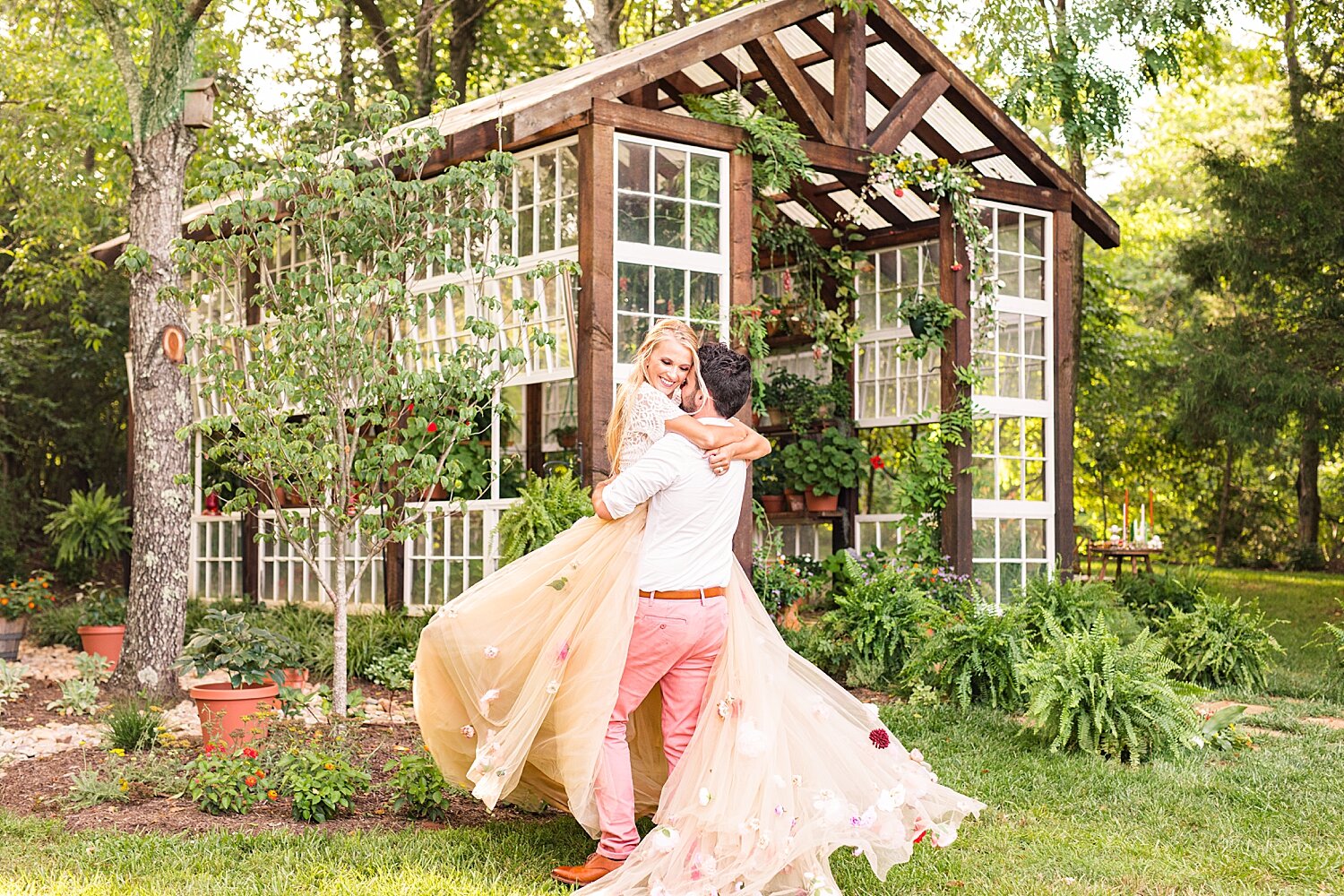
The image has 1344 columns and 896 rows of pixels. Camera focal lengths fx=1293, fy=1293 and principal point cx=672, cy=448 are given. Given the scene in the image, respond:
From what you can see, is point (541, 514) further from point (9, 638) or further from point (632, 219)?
point (9, 638)

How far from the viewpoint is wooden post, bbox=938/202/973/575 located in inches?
428

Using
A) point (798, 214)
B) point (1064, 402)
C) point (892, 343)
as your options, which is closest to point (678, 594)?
point (1064, 402)

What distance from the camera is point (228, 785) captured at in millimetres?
5344

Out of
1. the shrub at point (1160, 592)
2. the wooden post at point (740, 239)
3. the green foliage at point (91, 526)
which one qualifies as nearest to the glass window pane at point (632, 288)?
the wooden post at point (740, 239)

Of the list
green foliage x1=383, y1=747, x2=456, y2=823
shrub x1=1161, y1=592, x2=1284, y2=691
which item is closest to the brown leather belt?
green foliage x1=383, y1=747, x2=456, y2=823

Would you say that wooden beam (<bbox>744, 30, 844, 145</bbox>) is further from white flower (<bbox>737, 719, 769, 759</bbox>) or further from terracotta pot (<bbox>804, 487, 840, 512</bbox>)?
white flower (<bbox>737, 719, 769, 759</bbox>)

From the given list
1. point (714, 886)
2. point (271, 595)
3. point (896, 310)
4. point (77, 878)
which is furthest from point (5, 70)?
point (714, 886)

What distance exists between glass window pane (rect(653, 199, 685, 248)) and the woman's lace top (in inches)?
196

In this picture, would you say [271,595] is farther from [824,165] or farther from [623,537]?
[623,537]

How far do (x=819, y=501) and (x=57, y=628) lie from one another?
7.24 metres

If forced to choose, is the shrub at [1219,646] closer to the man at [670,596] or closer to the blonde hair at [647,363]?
the man at [670,596]

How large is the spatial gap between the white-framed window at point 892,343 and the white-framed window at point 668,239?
8.95 ft

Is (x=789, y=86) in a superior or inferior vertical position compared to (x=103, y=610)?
superior

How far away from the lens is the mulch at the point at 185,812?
5129 mm
